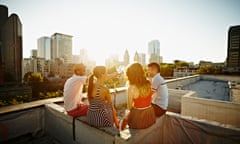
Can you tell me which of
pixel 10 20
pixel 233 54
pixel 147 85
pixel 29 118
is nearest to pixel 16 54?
pixel 10 20

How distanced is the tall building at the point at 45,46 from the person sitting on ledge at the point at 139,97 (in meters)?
101

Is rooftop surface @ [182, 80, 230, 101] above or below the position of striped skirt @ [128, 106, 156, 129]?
below

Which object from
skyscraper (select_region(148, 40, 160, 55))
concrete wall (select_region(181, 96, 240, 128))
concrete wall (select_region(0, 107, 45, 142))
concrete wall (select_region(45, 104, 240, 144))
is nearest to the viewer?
concrete wall (select_region(45, 104, 240, 144))

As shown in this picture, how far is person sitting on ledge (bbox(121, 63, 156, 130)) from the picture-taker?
2145mm

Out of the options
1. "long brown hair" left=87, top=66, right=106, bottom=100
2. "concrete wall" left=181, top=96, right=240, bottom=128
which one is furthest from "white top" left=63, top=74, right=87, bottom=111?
"concrete wall" left=181, top=96, right=240, bottom=128

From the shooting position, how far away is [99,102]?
2.30 metres

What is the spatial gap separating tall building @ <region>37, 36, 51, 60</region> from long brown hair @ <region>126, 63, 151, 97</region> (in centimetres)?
10128

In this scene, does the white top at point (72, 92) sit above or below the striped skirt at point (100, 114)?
above

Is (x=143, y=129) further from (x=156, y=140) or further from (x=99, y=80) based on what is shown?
(x=99, y=80)

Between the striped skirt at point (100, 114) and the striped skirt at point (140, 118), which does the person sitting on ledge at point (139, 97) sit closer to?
the striped skirt at point (140, 118)

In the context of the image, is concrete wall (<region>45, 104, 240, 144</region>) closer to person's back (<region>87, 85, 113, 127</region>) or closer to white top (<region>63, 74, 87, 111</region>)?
person's back (<region>87, 85, 113, 127</region>)

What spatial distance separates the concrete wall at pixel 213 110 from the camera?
353cm

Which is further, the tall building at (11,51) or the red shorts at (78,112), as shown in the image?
the tall building at (11,51)

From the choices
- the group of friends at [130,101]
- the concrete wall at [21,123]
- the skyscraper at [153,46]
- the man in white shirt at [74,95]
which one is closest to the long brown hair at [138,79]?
the group of friends at [130,101]
